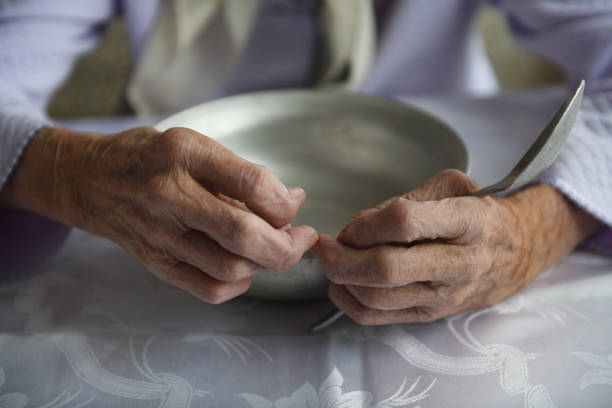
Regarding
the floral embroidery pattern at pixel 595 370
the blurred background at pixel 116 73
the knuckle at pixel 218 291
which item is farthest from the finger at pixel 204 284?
the blurred background at pixel 116 73

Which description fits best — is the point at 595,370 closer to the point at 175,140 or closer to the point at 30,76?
the point at 175,140

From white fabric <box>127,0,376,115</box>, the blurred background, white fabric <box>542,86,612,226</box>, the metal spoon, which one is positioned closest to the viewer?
the metal spoon

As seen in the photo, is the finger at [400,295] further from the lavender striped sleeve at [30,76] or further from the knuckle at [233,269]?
the lavender striped sleeve at [30,76]

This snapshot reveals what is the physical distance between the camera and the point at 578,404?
33 cm

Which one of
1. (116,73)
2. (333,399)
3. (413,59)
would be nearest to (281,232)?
(333,399)

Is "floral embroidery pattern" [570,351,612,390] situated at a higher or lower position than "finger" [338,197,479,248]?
lower

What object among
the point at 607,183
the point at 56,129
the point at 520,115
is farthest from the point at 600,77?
the point at 56,129

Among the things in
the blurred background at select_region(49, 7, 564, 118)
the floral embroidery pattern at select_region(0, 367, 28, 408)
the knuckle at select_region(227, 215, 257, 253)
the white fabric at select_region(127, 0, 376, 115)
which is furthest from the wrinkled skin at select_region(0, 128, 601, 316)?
the blurred background at select_region(49, 7, 564, 118)

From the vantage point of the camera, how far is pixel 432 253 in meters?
Result: 0.33

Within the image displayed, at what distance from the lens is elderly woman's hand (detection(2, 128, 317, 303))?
0.32m

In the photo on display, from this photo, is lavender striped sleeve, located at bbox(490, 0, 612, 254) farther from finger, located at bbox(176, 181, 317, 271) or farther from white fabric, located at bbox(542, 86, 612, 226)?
finger, located at bbox(176, 181, 317, 271)

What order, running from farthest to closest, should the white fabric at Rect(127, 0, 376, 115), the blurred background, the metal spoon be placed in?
the blurred background, the white fabric at Rect(127, 0, 376, 115), the metal spoon

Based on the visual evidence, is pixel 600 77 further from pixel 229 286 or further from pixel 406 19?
pixel 229 286

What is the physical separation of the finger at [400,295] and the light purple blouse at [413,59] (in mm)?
156
